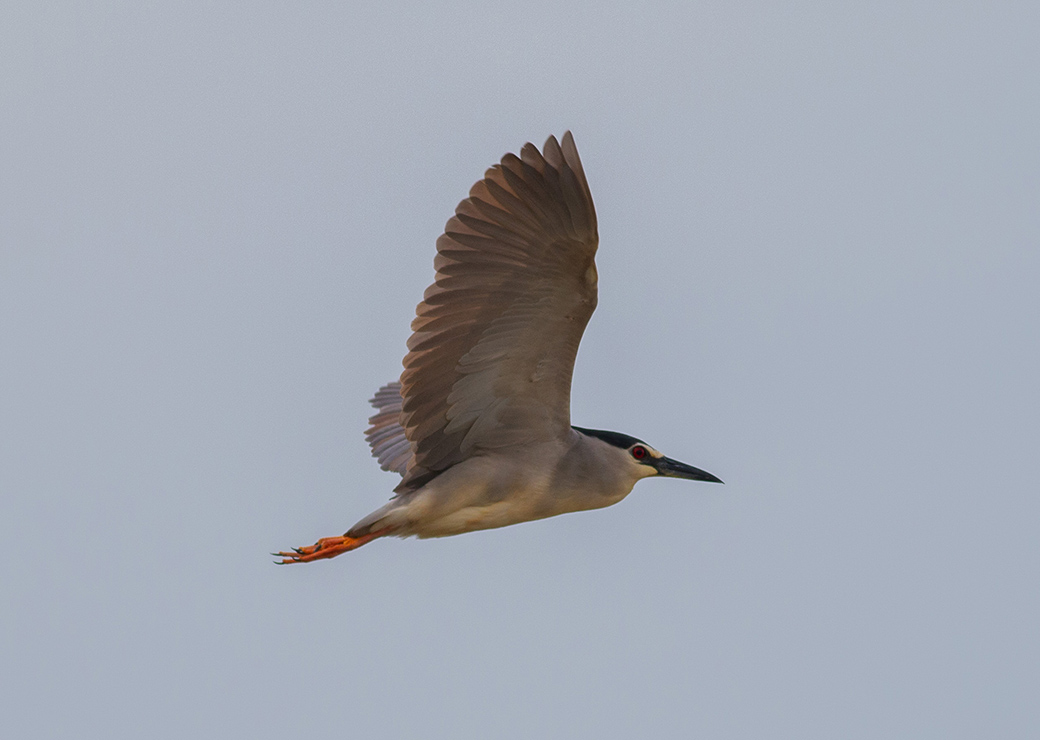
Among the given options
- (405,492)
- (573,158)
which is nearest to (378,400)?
(405,492)

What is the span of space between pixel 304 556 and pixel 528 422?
180 cm

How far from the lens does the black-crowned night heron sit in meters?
8.91

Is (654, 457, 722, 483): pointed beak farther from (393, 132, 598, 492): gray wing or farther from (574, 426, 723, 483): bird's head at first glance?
(393, 132, 598, 492): gray wing

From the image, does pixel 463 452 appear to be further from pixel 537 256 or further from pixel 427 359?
pixel 537 256

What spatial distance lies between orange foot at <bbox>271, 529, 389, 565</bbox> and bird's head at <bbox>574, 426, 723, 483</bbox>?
1.78m

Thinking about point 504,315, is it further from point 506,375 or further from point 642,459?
point 642,459

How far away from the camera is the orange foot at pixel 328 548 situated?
9898mm

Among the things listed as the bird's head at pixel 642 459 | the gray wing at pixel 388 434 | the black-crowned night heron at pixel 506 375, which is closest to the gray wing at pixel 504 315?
the black-crowned night heron at pixel 506 375

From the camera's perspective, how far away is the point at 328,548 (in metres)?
9.93

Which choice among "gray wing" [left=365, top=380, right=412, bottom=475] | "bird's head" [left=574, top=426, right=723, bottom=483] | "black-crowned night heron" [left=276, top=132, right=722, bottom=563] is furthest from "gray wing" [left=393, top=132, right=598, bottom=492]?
"gray wing" [left=365, top=380, right=412, bottom=475]

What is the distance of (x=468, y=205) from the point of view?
8977 millimetres

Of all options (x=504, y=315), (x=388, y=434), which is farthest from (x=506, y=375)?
(x=388, y=434)

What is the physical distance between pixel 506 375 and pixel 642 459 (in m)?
1.59

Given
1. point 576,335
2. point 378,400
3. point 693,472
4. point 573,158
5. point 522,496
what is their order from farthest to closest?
point 378,400
point 693,472
point 522,496
point 576,335
point 573,158
